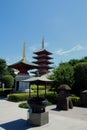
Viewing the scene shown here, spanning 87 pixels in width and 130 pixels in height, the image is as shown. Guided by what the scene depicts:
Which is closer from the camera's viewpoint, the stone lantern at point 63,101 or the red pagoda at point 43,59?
the stone lantern at point 63,101

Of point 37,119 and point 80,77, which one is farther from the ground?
point 80,77

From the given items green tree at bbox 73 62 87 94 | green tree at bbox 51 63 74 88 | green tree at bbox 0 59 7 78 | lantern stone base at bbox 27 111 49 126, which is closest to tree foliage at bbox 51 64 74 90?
green tree at bbox 51 63 74 88

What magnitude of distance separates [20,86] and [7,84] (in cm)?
1246

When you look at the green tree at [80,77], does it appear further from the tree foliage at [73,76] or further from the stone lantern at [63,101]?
the stone lantern at [63,101]

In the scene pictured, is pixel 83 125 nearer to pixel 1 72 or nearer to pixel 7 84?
pixel 7 84

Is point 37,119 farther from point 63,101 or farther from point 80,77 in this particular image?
point 80,77

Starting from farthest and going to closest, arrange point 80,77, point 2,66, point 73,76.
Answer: point 2,66, point 73,76, point 80,77

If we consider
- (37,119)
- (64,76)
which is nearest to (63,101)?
(37,119)

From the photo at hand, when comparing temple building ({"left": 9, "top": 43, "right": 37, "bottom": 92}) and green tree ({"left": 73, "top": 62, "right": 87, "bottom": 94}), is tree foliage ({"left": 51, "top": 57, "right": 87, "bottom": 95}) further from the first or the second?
temple building ({"left": 9, "top": 43, "right": 37, "bottom": 92})

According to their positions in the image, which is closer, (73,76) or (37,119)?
(37,119)

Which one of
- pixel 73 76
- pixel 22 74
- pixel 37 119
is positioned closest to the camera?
pixel 37 119

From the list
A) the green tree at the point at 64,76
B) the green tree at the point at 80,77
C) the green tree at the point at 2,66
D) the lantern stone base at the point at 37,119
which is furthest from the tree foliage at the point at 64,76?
the green tree at the point at 2,66

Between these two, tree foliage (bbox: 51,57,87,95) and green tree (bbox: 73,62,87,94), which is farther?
green tree (bbox: 73,62,87,94)

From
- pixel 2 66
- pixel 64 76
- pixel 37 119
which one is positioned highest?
pixel 2 66
